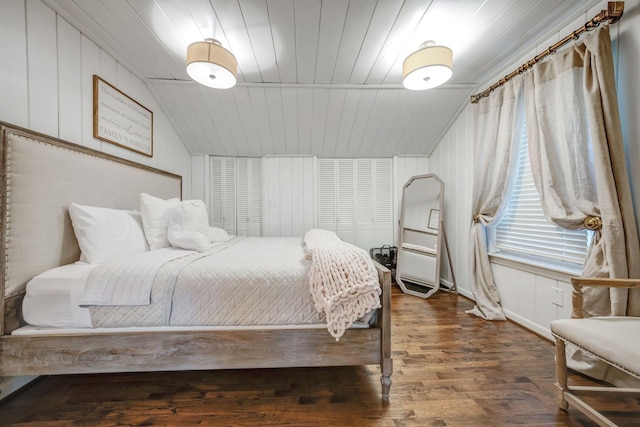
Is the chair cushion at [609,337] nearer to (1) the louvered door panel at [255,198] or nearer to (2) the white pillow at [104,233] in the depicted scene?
(2) the white pillow at [104,233]

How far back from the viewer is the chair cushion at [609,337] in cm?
93

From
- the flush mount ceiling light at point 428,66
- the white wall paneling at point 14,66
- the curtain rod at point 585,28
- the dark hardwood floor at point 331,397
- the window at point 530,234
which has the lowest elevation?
the dark hardwood floor at point 331,397

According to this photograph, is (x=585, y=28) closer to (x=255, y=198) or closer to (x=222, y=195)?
(x=255, y=198)

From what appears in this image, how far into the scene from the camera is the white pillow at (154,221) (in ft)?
5.94

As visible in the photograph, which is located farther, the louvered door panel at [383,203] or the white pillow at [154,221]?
the louvered door panel at [383,203]

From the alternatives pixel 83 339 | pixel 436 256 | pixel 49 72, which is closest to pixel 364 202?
pixel 436 256

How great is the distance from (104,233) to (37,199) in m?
0.35

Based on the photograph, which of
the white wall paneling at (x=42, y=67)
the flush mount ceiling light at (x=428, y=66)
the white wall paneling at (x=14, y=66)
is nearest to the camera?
the white wall paneling at (x=14, y=66)

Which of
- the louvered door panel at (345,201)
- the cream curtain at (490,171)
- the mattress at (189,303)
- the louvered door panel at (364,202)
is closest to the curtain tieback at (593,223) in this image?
the cream curtain at (490,171)

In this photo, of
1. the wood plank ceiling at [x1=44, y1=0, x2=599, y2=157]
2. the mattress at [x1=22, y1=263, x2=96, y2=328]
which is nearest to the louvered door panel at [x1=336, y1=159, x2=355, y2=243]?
the wood plank ceiling at [x1=44, y1=0, x2=599, y2=157]

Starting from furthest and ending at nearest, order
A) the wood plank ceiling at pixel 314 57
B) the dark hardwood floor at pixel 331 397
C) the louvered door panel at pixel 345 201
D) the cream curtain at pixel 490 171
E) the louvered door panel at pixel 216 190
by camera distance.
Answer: the louvered door panel at pixel 345 201
the louvered door panel at pixel 216 190
the cream curtain at pixel 490 171
the wood plank ceiling at pixel 314 57
the dark hardwood floor at pixel 331 397

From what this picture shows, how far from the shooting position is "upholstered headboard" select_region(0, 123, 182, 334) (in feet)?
3.89

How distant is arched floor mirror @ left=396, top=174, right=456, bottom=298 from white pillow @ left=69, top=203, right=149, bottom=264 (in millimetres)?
2829

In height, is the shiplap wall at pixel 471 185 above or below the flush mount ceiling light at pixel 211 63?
below
